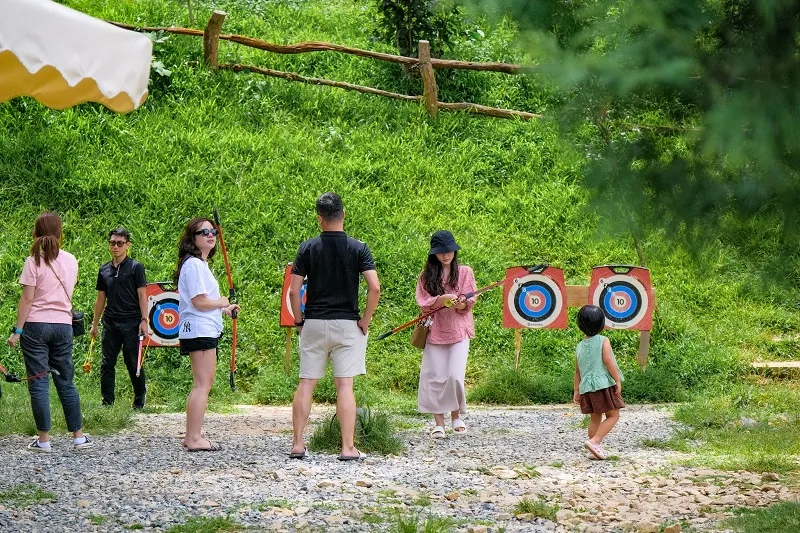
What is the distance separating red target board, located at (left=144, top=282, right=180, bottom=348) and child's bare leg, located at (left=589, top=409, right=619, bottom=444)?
177 inches

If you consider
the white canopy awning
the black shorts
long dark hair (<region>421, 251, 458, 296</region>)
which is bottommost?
the black shorts

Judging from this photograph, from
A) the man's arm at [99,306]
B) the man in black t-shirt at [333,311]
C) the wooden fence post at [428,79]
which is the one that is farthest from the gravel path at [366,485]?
the wooden fence post at [428,79]

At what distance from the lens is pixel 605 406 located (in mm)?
7098

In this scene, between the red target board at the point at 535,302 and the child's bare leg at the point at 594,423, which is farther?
the red target board at the point at 535,302

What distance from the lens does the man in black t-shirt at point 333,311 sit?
21.3 feet

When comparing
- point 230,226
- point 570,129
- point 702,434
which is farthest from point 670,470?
point 230,226

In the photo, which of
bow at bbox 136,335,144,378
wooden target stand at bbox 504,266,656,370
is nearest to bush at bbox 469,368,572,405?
wooden target stand at bbox 504,266,656,370

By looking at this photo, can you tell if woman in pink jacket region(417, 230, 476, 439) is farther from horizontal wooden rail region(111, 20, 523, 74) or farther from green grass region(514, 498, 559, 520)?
horizontal wooden rail region(111, 20, 523, 74)

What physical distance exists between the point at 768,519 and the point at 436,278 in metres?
3.41

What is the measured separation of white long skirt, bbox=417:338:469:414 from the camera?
784 cm

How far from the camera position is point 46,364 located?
6801 millimetres

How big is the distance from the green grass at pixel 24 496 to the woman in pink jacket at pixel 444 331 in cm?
303

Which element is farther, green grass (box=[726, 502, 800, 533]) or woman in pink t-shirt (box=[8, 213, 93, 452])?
woman in pink t-shirt (box=[8, 213, 93, 452])

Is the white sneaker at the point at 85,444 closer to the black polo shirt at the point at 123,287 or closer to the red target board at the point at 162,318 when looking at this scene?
the black polo shirt at the point at 123,287
